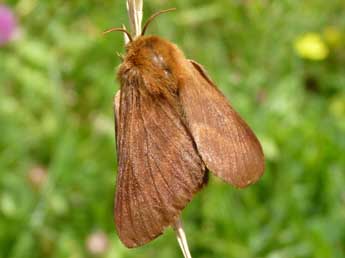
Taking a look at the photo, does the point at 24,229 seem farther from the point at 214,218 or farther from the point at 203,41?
the point at 203,41

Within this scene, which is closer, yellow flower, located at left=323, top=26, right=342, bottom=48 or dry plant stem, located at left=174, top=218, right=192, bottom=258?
dry plant stem, located at left=174, top=218, right=192, bottom=258

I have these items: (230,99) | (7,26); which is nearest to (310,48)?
(230,99)

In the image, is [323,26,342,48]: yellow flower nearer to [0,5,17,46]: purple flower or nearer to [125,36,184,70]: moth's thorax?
[0,5,17,46]: purple flower

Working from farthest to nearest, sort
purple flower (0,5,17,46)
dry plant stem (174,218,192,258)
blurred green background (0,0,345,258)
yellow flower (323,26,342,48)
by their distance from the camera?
yellow flower (323,26,342,48) → purple flower (0,5,17,46) → blurred green background (0,0,345,258) → dry plant stem (174,218,192,258)

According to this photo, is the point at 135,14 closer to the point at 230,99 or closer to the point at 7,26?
the point at 230,99

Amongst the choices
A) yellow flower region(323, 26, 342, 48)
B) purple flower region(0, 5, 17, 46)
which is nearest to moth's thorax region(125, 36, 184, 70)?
purple flower region(0, 5, 17, 46)

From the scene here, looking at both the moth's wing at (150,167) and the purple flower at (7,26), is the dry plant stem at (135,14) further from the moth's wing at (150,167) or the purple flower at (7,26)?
the purple flower at (7,26)

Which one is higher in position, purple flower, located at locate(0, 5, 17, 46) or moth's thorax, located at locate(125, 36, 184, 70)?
moth's thorax, located at locate(125, 36, 184, 70)
